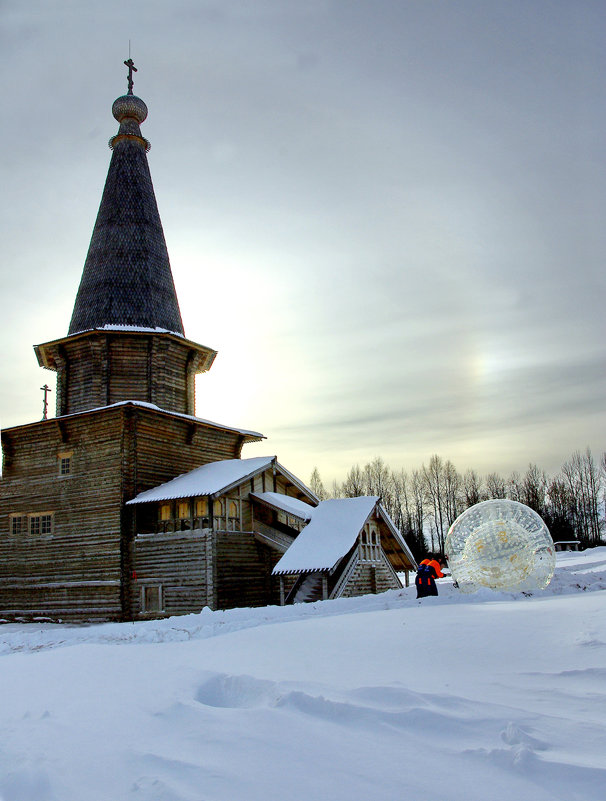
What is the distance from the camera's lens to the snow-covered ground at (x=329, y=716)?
4.07 m

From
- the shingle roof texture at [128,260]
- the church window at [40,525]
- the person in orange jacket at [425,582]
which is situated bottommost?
the person in orange jacket at [425,582]

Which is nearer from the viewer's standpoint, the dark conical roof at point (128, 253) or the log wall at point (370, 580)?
the log wall at point (370, 580)

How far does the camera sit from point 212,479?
2395 cm

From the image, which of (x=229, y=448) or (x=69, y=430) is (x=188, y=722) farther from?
A: (x=229, y=448)

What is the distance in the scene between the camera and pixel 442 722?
495 centimetres

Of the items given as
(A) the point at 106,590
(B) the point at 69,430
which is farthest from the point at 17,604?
(B) the point at 69,430

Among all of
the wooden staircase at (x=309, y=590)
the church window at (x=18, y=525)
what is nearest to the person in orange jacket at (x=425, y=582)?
the wooden staircase at (x=309, y=590)

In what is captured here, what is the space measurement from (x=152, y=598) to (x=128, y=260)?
14.7 metres

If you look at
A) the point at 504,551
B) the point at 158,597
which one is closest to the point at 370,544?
the point at 158,597

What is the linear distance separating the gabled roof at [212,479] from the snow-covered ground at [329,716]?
13.0 m

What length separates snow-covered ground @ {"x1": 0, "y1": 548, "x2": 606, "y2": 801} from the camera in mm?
4074

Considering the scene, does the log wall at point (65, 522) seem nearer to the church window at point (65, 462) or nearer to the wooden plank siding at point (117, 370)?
the church window at point (65, 462)

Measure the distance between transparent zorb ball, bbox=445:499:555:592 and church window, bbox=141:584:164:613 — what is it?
1280 centimetres

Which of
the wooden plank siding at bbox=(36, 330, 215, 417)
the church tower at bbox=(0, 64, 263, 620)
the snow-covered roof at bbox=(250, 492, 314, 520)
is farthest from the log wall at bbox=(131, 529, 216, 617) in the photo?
the wooden plank siding at bbox=(36, 330, 215, 417)
